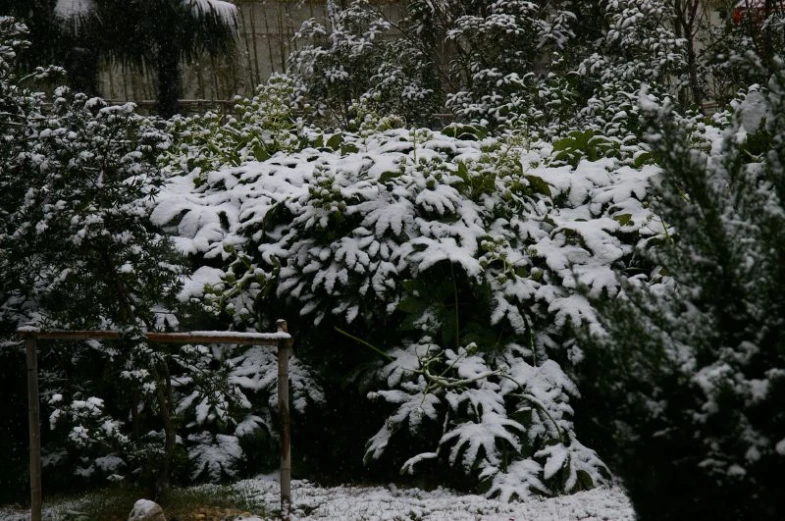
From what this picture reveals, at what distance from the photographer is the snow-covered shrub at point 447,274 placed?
356 cm

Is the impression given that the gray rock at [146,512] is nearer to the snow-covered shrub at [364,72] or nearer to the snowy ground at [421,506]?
the snowy ground at [421,506]

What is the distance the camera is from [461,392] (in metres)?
3.61

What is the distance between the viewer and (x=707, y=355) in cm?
183

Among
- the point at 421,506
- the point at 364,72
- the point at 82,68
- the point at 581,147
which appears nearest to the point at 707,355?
the point at 421,506

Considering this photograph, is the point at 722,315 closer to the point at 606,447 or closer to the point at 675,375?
the point at 675,375

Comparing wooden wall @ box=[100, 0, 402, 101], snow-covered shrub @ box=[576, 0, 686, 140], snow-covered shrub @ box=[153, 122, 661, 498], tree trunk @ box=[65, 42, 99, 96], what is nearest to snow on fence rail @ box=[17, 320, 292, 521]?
snow-covered shrub @ box=[153, 122, 661, 498]

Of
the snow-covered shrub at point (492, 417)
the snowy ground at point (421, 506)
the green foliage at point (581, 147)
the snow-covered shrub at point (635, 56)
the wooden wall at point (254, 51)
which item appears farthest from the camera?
the wooden wall at point (254, 51)

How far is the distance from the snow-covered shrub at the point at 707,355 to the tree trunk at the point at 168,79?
304 inches

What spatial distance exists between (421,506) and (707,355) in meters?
1.82

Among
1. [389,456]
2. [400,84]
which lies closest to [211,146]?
[389,456]

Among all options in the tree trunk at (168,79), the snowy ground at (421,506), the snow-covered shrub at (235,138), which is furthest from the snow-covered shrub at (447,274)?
the tree trunk at (168,79)

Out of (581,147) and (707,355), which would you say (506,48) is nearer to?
(581,147)

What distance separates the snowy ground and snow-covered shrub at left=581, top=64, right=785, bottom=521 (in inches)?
49.0

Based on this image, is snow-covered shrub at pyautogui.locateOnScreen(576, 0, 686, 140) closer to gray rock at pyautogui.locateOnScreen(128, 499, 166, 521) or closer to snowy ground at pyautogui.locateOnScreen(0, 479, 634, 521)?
snowy ground at pyautogui.locateOnScreen(0, 479, 634, 521)
